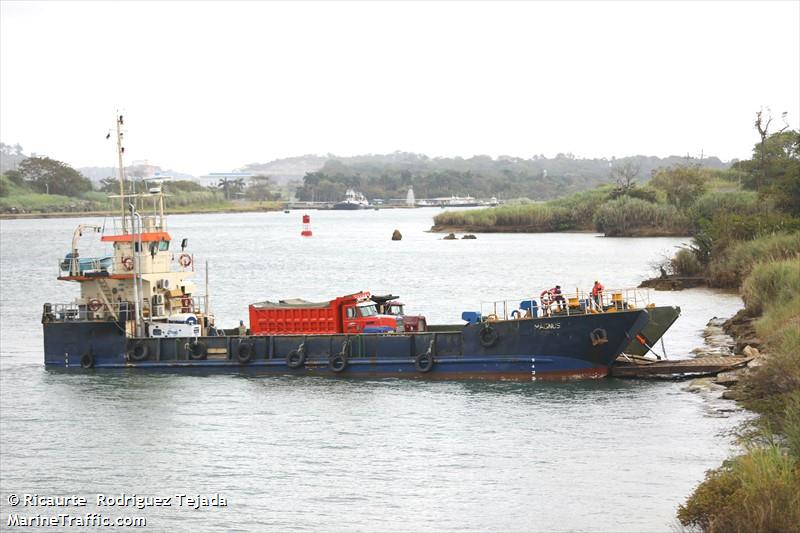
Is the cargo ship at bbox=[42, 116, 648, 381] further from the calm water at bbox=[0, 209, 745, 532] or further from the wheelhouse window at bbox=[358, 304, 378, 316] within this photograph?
the calm water at bbox=[0, 209, 745, 532]

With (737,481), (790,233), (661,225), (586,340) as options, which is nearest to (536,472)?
(737,481)

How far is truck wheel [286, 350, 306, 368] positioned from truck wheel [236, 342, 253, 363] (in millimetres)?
1422

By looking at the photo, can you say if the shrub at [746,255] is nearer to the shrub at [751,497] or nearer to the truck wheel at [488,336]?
the truck wheel at [488,336]

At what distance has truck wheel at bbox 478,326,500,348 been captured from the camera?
115 feet

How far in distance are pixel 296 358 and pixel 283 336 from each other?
0.93m

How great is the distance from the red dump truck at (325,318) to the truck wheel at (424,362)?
1.72 m

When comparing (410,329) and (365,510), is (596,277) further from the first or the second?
(365,510)

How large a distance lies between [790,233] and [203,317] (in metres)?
29.5

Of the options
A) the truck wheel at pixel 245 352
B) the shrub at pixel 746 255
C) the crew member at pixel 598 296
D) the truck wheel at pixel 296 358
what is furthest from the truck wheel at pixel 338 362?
the shrub at pixel 746 255

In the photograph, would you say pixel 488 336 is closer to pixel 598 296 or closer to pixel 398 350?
pixel 398 350

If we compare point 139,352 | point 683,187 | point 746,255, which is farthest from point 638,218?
point 139,352

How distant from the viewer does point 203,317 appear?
40.2 metres

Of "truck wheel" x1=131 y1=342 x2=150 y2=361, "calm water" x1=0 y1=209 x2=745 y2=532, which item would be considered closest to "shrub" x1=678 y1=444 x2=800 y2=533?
"calm water" x1=0 y1=209 x2=745 y2=532

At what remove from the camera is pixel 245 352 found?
37.9 m
